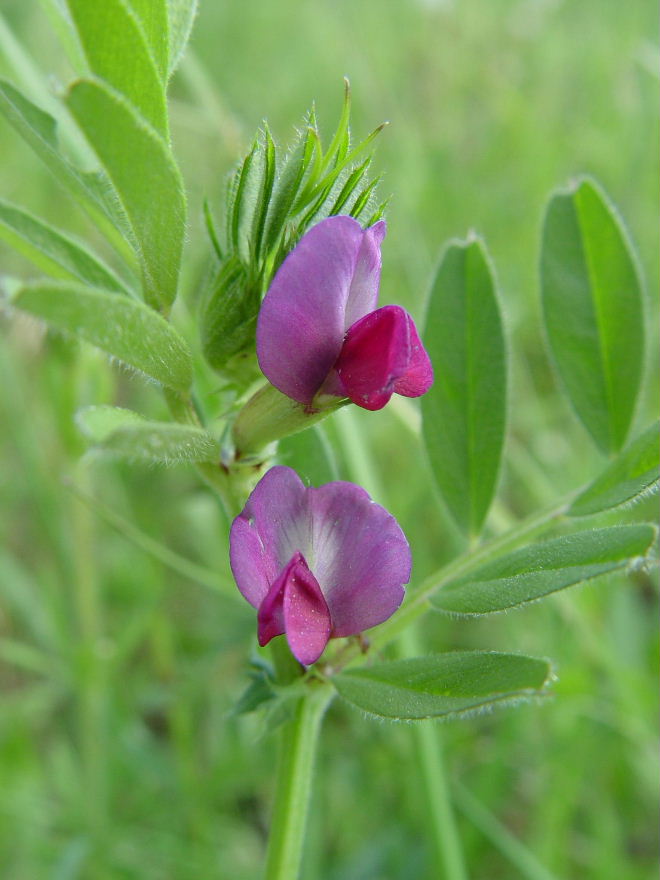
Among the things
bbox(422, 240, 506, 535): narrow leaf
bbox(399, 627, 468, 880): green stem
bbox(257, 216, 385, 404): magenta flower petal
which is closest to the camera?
bbox(257, 216, 385, 404): magenta flower petal

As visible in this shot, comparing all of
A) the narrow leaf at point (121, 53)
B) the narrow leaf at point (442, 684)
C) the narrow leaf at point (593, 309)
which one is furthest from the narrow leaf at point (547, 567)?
the narrow leaf at point (121, 53)

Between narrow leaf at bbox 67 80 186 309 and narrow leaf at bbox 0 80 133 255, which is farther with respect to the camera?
narrow leaf at bbox 0 80 133 255

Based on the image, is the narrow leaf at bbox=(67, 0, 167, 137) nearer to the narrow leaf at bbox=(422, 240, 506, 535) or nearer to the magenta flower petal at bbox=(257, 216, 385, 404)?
the magenta flower petal at bbox=(257, 216, 385, 404)

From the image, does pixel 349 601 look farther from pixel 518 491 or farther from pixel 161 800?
pixel 518 491

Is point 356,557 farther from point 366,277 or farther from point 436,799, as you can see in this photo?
point 436,799

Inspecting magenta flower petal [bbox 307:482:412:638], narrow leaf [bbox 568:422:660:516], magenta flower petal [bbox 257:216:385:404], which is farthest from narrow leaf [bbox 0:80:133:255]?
narrow leaf [bbox 568:422:660:516]

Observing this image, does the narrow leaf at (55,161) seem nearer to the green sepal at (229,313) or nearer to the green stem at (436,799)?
the green sepal at (229,313)
